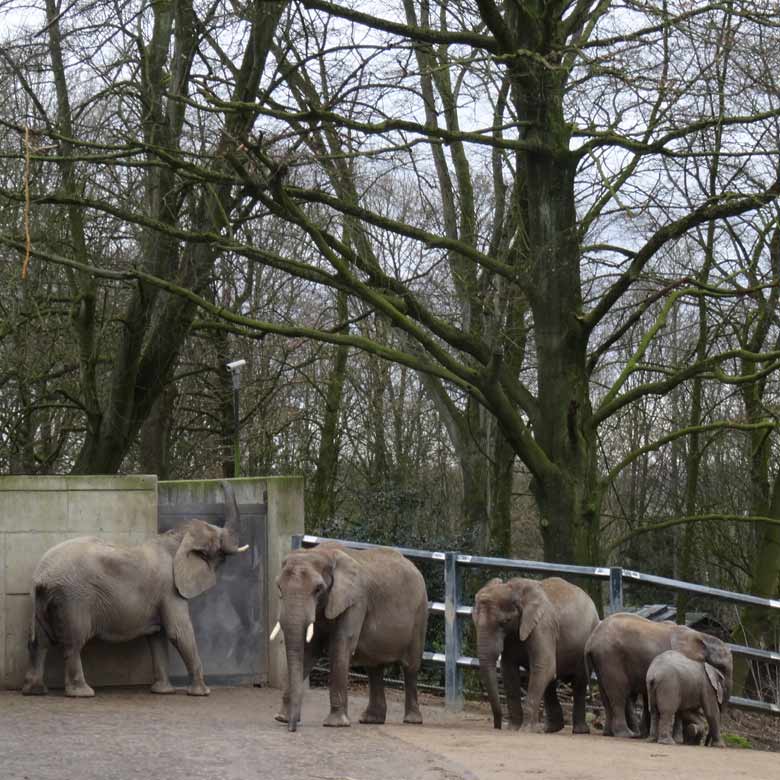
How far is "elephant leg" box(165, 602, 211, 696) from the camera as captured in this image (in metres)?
12.8

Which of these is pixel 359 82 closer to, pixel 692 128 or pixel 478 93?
pixel 478 93

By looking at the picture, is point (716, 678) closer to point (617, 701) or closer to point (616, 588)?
point (617, 701)

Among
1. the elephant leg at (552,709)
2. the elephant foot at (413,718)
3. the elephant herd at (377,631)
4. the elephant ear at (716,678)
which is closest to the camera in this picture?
the elephant herd at (377,631)

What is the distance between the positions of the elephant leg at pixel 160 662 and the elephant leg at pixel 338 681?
2236 mm

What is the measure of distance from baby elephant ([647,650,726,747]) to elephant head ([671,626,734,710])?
30 mm

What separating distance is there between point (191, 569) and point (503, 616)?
2804mm

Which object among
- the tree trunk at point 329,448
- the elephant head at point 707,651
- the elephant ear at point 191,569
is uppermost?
the tree trunk at point 329,448

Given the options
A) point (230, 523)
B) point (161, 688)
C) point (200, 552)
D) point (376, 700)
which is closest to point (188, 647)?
point (161, 688)

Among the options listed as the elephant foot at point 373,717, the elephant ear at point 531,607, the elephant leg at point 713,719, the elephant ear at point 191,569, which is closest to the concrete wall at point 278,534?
the elephant ear at point 191,569

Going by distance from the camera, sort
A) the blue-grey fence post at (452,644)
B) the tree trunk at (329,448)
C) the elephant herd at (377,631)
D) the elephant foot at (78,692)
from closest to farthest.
Result: the elephant herd at (377,631) < the elephant foot at (78,692) < the blue-grey fence post at (452,644) < the tree trunk at (329,448)

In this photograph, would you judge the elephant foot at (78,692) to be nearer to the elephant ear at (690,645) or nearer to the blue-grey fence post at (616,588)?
the blue-grey fence post at (616,588)

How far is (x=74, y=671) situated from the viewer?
12.2 metres

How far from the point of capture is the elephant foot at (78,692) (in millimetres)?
12148

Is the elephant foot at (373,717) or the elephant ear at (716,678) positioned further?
the elephant foot at (373,717)
